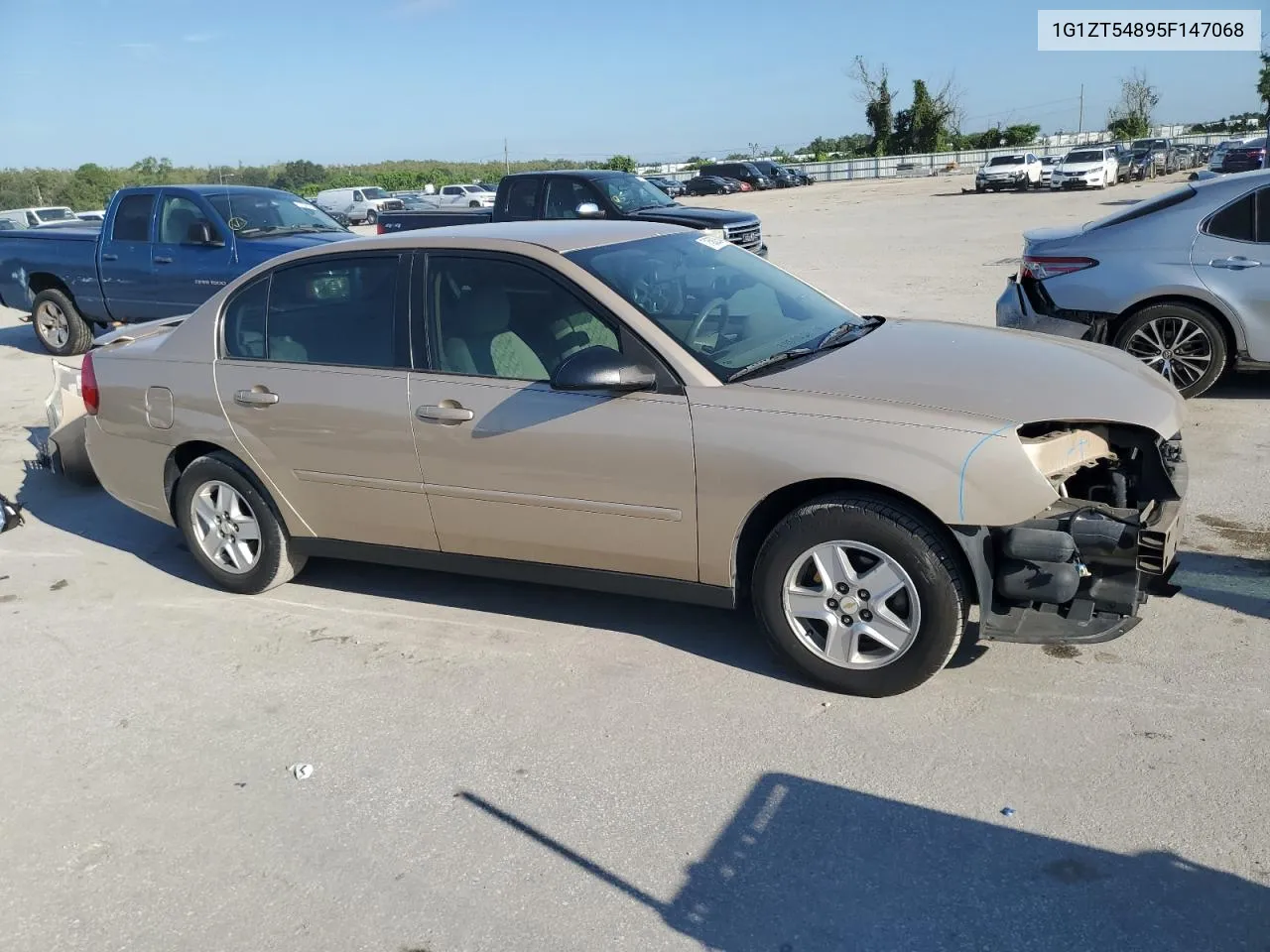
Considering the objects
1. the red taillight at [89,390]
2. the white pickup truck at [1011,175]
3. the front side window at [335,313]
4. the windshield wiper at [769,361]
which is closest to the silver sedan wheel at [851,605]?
the windshield wiper at [769,361]

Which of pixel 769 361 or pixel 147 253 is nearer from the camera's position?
pixel 769 361

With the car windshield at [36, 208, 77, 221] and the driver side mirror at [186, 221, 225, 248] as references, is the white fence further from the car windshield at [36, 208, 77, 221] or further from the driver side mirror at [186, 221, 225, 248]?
A: the driver side mirror at [186, 221, 225, 248]

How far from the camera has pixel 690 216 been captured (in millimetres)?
15242

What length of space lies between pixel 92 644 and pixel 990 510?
12.9ft

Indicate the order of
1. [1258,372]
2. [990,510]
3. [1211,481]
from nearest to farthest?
1. [990,510]
2. [1211,481]
3. [1258,372]

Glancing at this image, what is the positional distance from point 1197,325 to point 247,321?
6.04m

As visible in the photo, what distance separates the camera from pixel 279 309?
16.7 feet

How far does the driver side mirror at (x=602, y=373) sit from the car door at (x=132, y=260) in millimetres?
8825

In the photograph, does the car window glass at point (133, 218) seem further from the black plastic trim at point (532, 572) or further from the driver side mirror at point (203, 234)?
the black plastic trim at point (532, 572)

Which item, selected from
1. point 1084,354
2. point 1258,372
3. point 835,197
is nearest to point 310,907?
point 1084,354

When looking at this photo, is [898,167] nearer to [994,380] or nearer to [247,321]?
[247,321]

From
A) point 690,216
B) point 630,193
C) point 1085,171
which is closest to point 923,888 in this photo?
point 690,216

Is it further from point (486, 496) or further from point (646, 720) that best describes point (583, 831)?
point (486, 496)

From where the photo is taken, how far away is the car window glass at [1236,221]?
7211 millimetres
